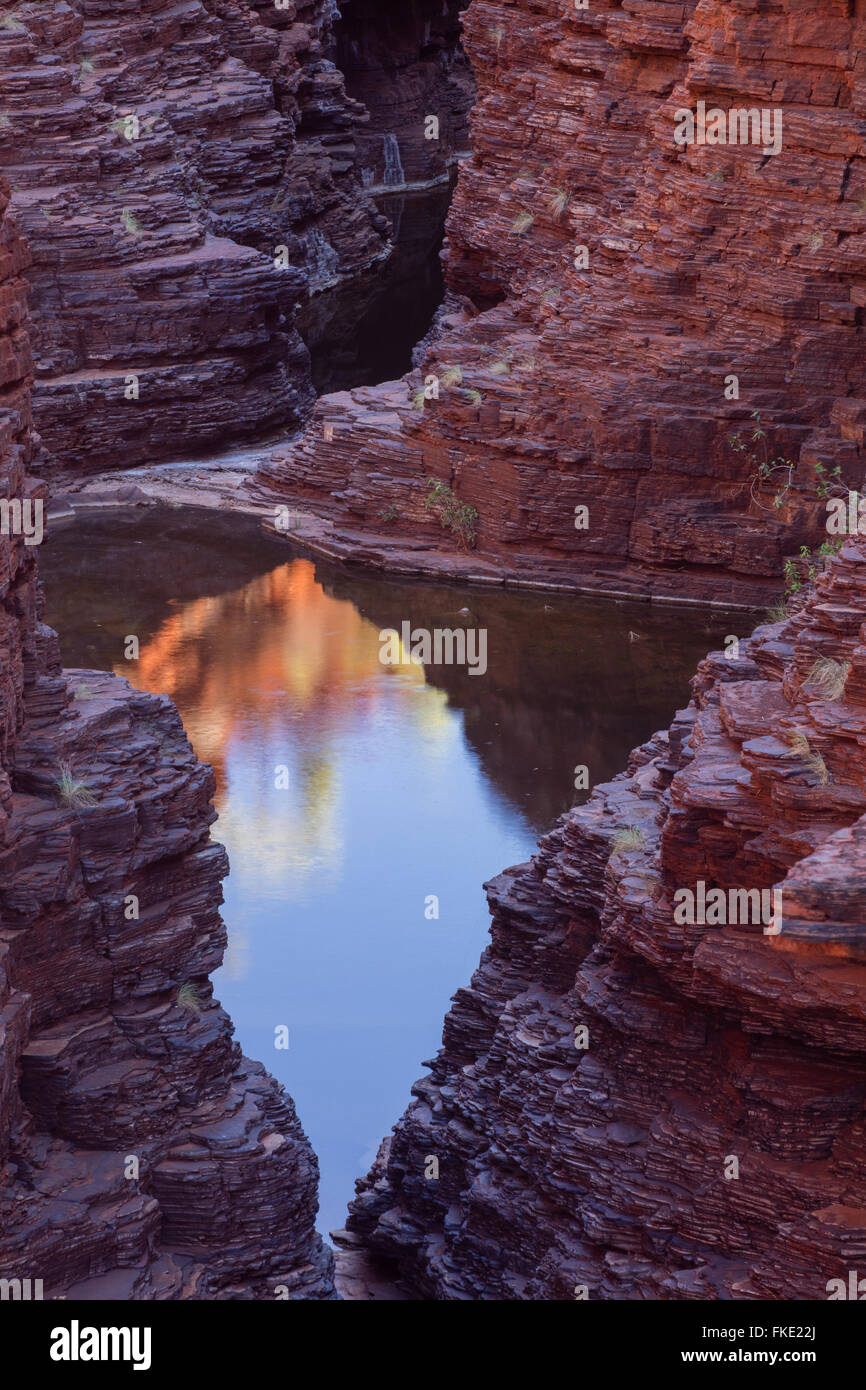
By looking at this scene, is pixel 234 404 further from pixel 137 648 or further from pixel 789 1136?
pixel 789 1136

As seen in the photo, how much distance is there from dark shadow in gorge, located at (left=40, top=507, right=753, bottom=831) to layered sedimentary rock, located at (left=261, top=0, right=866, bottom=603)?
1.19 meters

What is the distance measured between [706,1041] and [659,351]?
20.6 metres

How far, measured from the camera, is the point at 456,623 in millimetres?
32875

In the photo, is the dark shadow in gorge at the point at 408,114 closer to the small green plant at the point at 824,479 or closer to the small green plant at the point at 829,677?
the small green plant at the point at 824,479

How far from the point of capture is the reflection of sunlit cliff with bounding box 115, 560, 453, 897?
25281mm

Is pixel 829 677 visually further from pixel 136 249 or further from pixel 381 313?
pixel 381 313

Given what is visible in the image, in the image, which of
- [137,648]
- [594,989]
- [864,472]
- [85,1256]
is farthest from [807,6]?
[85,1256]

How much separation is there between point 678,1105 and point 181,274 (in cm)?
3021

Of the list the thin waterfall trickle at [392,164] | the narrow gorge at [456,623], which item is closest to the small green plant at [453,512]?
the narrow gorge at [456,623]

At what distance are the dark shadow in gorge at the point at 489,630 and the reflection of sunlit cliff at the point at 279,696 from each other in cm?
17

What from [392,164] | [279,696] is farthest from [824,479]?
[392,164]

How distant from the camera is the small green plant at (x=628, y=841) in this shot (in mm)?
15500

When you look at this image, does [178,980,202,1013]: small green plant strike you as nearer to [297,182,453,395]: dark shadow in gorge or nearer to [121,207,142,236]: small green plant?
[121,207,142,236]: small green plant

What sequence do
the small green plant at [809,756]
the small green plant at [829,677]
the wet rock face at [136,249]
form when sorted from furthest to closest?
1. the wet rock face at [136,249]
2. the small green plant at [829,677]
3. the small green plant at [809,756]
